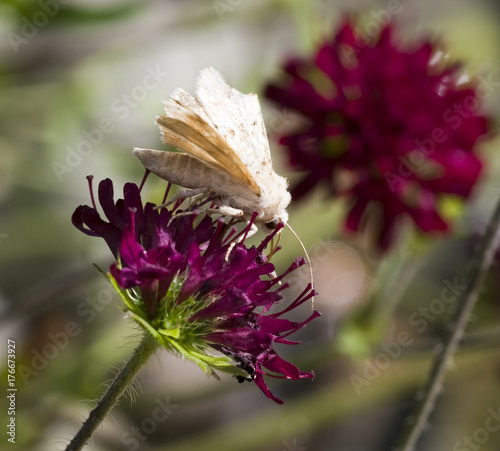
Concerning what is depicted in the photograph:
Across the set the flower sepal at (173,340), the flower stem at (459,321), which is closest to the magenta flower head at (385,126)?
the flower stem at (459,321)

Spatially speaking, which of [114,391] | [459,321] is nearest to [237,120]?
[114,391]

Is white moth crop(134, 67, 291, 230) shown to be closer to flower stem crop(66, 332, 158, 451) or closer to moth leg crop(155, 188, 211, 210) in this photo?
moth leg crop(155, 188, 211, 210)

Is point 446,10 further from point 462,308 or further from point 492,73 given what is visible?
point 462,308

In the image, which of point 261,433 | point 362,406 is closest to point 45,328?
point 261,433

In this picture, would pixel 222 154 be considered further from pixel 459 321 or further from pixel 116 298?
pixel 116 298

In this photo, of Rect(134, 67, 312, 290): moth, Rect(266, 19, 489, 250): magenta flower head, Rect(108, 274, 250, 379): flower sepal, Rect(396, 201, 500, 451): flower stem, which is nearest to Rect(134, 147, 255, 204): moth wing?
Rect(134, 67, 312, 290): moth
